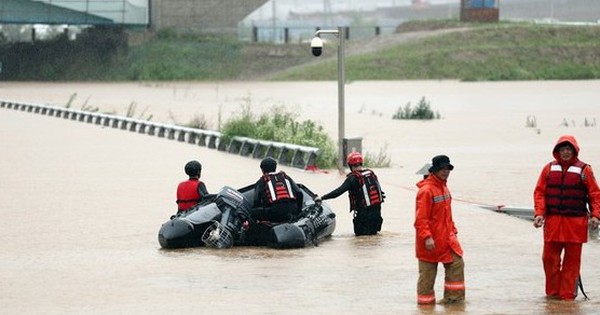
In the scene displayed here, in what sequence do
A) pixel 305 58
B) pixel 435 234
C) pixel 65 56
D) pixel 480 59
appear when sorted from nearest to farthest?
pixel 435 234
pixel 480 59
pixel 305 58
pixel 65 56

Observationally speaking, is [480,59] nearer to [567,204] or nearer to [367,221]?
[367,221]

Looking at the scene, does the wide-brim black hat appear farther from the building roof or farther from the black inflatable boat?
the building roof

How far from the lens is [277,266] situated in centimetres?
1698

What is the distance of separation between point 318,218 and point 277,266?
1962mm

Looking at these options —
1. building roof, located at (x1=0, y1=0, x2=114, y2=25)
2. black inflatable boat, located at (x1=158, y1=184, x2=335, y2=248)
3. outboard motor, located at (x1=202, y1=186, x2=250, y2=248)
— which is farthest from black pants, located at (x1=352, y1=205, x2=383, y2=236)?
building roof, located at (x1=0, y1=0, x2=114, y2=25)

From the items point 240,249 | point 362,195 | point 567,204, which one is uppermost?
point 567,204

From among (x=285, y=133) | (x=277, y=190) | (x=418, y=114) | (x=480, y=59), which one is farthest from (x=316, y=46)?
(x=480, y=59)

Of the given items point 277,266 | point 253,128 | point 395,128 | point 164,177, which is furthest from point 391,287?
point 395,128

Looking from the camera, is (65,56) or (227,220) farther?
(65,56)

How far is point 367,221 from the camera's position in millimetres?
19484

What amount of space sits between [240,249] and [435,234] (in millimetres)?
4637

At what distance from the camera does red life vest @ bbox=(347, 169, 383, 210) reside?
19.0 metres

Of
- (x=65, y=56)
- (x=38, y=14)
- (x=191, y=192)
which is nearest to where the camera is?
(x=191, y=192)

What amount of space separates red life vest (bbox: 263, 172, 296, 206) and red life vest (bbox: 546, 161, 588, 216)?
15.0ft
